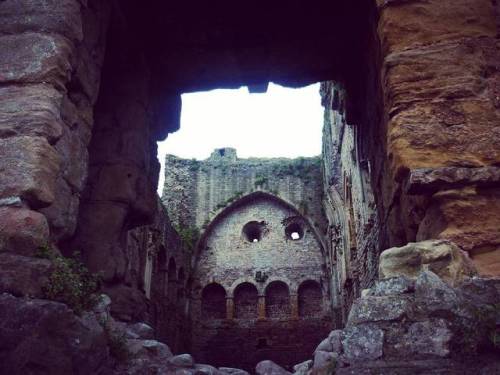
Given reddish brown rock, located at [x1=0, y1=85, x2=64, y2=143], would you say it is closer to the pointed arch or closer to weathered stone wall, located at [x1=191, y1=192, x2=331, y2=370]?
weathered stone wall, located at [x1=191, y1=192, x2=331, y2=370]

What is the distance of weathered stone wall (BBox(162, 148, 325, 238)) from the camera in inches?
753

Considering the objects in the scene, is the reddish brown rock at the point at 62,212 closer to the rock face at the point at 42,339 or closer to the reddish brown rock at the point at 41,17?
the rock face at the point at 42,339

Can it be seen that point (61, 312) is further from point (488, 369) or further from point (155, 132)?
point (155, 132)

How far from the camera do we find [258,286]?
18109 millimetres

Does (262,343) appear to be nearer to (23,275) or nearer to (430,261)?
(23,275)

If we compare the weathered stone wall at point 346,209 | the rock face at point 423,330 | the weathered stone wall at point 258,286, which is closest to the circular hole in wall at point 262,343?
the weathered stone wall at point 258,286

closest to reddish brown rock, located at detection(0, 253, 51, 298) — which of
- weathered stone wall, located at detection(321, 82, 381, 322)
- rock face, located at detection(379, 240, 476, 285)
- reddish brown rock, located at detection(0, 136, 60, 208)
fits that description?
reddish brown rock, located at detection(0, 136, 60, 208)

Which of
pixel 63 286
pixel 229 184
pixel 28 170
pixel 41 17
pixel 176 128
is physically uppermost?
pixel 229 184

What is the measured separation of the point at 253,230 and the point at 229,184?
1959mm

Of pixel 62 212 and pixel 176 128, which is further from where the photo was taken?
pixel 176 128

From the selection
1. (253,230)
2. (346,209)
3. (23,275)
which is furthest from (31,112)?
(253,230)

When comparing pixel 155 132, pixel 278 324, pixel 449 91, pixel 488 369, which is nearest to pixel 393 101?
pixel 449 91

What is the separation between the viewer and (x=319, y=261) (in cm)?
1823

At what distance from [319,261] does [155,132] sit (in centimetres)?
1292
